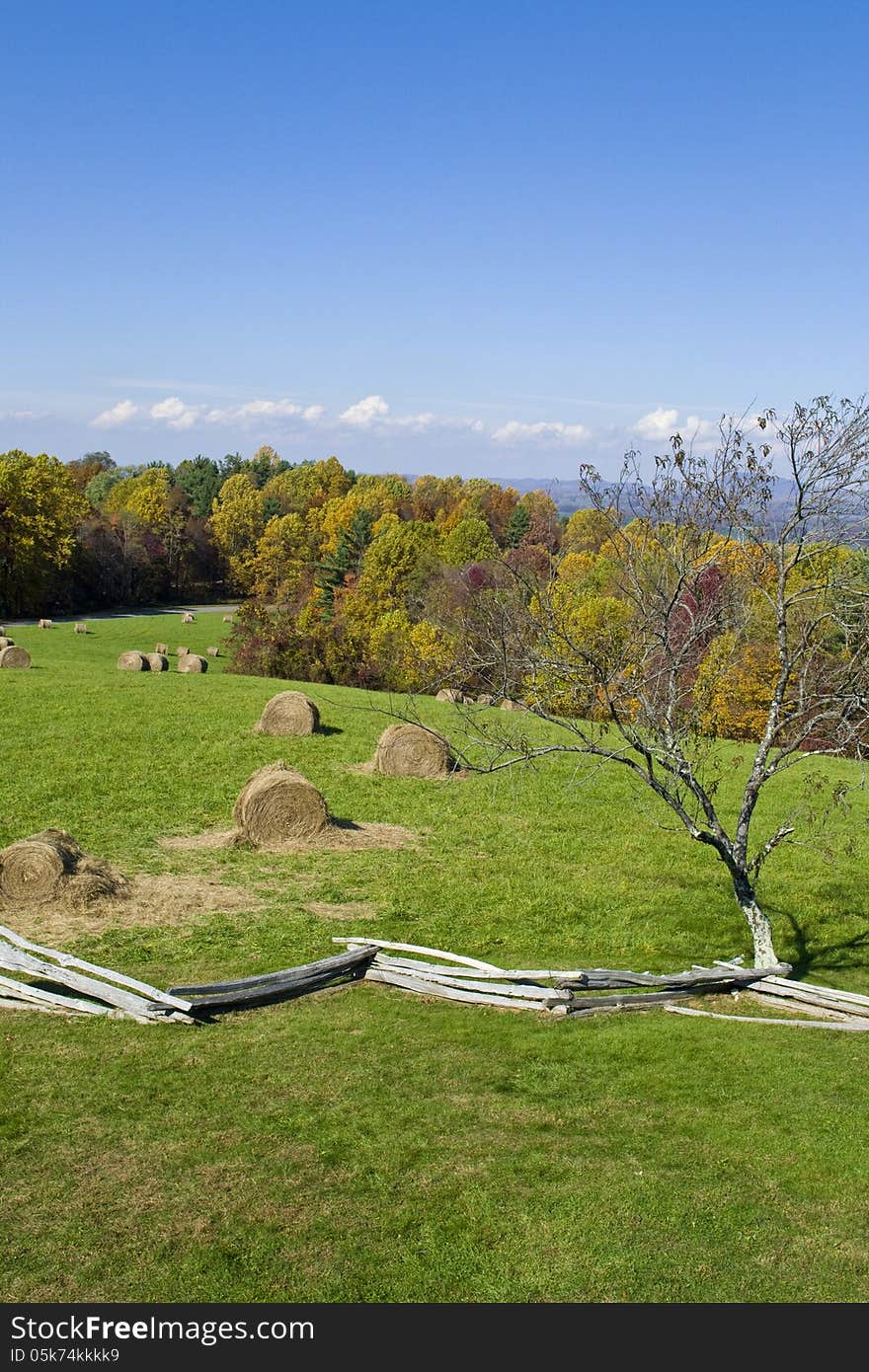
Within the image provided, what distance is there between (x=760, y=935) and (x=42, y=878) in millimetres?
11802

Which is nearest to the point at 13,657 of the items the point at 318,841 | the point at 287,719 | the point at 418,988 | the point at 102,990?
the point at 287,719

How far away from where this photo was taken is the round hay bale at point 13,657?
43.1m

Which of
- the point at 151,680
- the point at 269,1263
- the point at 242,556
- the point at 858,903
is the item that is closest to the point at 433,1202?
the point at 269,1263

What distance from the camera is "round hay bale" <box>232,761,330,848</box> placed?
75.3 ft

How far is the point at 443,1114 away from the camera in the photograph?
1143 centimetres

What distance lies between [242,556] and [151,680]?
225 feet

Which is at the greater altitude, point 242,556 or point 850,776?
point 242,556

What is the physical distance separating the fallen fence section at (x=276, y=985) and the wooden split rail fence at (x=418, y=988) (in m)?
0.01

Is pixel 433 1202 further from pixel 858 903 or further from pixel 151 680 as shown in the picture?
pixel 151 680

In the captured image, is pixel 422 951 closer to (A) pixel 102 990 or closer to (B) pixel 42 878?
(A) pixel 102 990

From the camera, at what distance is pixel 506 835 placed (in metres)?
24.6

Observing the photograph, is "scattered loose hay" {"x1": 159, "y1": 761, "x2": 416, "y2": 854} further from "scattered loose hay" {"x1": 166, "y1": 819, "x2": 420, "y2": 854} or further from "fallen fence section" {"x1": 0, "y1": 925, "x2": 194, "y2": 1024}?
"fallen fence section" {"x1": 0, "y1": 925, "x2": 194, "y2": 1024}

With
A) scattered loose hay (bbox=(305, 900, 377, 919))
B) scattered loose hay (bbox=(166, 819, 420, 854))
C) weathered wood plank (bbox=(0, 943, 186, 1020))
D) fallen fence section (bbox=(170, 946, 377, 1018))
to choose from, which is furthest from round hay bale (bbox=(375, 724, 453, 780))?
weathered wood plank (bbox=(0, 943, 186, 1020))

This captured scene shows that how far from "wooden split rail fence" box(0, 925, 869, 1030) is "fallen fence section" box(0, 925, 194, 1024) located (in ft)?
0.04
